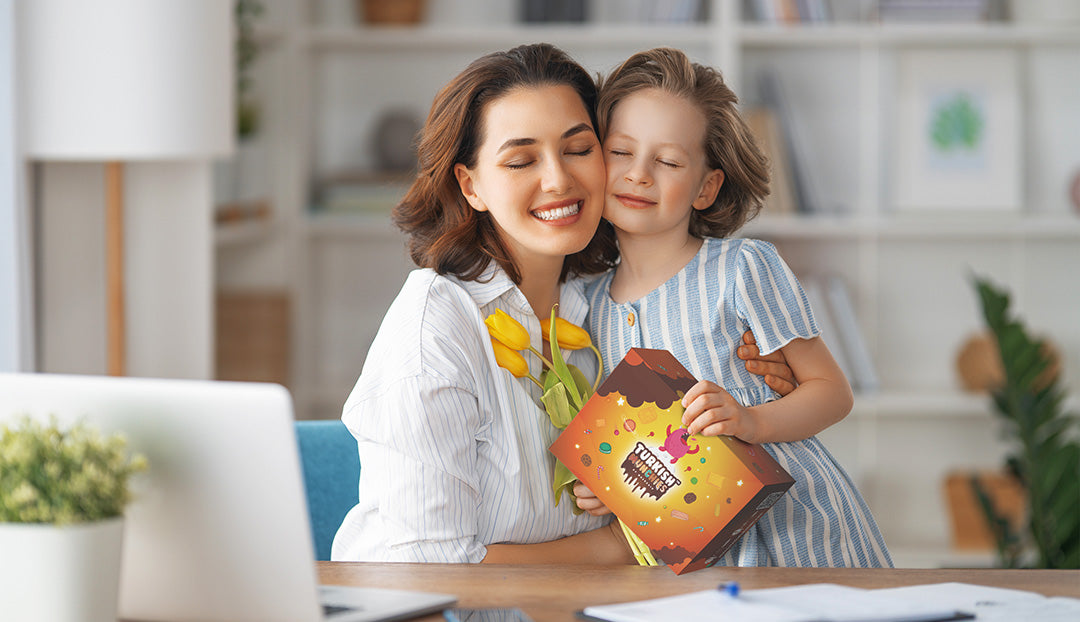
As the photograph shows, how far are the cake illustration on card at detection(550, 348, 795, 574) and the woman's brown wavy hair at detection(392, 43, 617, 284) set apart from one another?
1.00ft

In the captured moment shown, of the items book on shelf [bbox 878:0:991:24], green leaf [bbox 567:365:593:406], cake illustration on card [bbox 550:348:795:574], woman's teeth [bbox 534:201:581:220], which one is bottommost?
cake illustration on card [bbox 550:348:795:574]

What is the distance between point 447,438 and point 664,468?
253mm

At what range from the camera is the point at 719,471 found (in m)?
1.22

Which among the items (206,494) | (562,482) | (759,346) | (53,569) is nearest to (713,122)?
(759,346)

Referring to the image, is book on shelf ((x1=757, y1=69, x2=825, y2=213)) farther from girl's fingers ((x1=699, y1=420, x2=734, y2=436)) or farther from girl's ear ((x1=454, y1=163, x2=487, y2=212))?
girl's fingers ((x1=699, y1=420, x2=734, y2=436))

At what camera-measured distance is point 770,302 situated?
147 centimetres

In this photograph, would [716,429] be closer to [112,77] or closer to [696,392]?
[696,392]

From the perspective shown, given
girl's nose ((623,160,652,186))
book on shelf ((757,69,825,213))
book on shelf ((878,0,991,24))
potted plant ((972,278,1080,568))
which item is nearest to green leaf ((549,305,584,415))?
girl's nose ((623,160,652,186))

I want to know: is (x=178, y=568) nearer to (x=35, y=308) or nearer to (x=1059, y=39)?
(x=35, y=308)

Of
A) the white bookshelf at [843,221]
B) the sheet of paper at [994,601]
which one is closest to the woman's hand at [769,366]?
the sheet of paper at [994,601]

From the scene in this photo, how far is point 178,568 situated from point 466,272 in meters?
0.62

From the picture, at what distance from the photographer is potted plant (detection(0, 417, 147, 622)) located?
865 mm

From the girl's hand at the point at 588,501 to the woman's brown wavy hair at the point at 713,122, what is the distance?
0.44 metres

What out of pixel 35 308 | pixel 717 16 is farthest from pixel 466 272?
pixel 717 16
